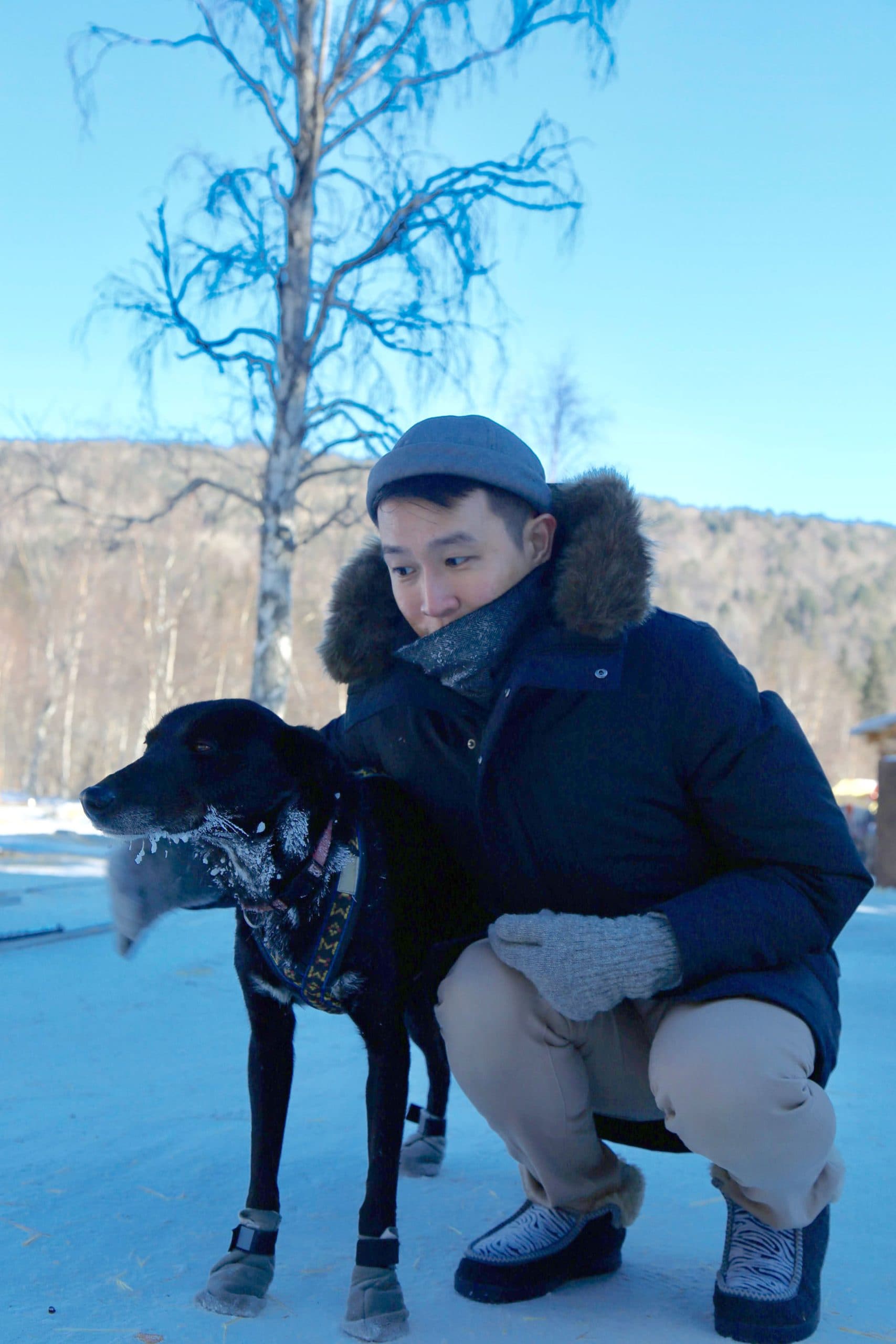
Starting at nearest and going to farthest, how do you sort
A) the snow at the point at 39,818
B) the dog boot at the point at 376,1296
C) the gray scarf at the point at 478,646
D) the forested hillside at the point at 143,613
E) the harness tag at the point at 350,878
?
1. the dog boot at the point at 376,1296
2. the harness tag at the point at 350,878
3. the gray scarf at the point at 478,646
4. the snow at the point at 39,818
5. the forested hillside at the point at 143,613

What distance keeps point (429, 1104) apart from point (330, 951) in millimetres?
756

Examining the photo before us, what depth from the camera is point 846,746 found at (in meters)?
55.2

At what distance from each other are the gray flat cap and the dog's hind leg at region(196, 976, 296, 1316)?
34.1 inches

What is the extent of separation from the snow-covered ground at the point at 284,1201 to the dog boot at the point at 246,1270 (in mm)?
24

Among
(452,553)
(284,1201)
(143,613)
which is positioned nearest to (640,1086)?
(284,1201)

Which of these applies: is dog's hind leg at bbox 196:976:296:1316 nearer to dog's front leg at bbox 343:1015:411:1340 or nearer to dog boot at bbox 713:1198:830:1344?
dog's front leg at bbox 343:1015:411:1340

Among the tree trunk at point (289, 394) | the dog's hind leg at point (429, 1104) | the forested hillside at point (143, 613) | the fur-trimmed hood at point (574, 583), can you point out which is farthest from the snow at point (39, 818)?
the fur-trimmed hood at point (574, 583)

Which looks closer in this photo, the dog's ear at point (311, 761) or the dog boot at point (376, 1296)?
the dog boot at point (376, 1296)

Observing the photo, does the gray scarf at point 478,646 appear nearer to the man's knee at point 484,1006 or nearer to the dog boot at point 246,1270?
the man's knee at point 484,1006

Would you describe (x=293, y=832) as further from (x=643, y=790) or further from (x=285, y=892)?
(x=643, y=790)

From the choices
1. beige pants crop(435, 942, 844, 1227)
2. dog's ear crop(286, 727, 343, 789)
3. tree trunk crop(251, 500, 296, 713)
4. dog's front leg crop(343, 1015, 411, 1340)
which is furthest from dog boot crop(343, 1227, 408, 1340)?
tree trunk crop(251, 500, 296, 713)

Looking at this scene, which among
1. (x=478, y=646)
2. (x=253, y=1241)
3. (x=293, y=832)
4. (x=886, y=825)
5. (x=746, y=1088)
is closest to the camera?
(x=746, y=1088)

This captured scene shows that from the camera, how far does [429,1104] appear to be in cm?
206

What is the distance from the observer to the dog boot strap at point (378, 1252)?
136 centimetres
